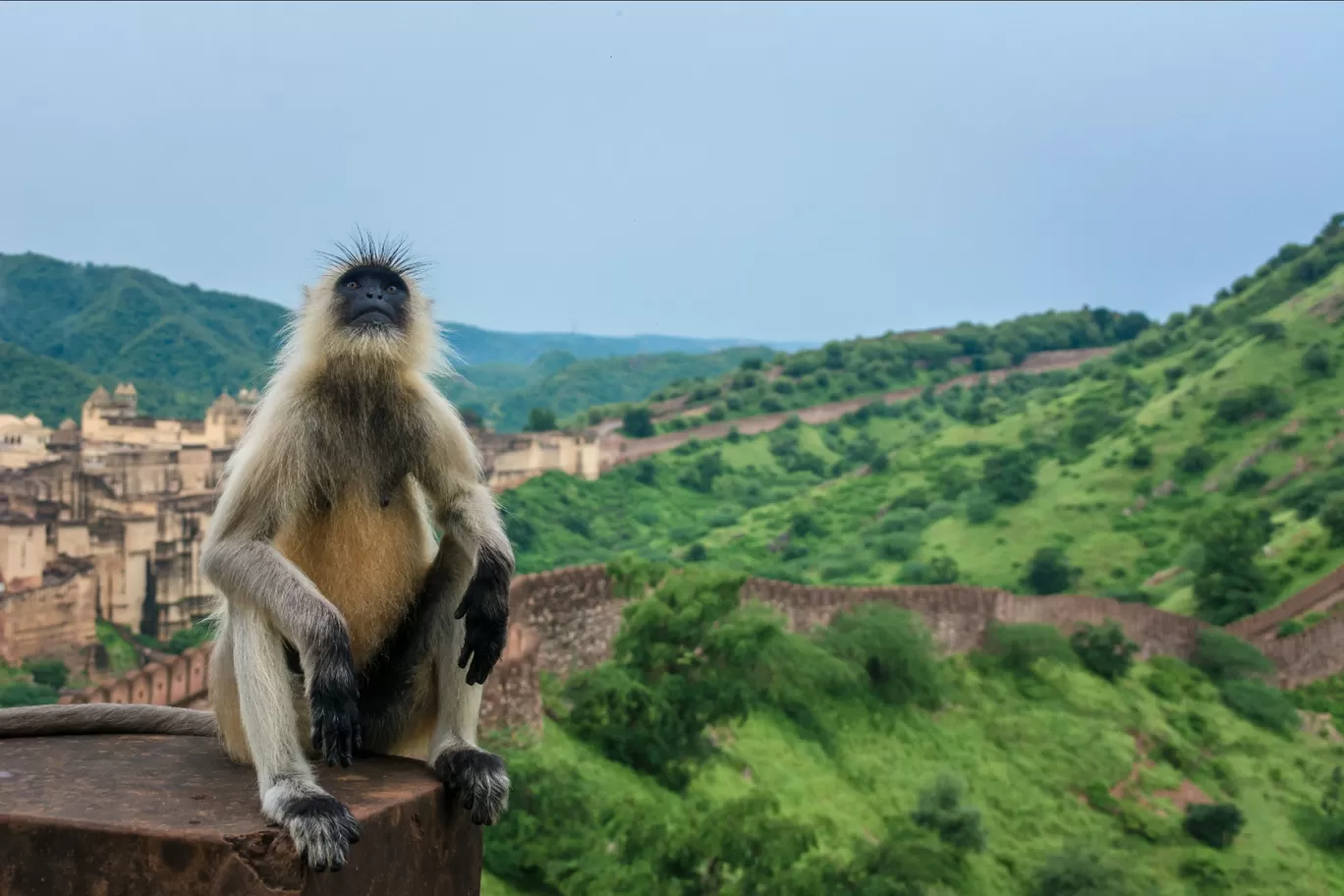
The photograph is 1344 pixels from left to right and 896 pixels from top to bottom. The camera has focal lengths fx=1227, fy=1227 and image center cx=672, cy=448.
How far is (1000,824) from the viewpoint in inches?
714

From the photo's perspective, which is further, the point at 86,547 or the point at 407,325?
the point at 86,547

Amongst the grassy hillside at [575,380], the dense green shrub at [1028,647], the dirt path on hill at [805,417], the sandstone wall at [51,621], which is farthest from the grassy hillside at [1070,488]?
the grassy hillside at [575,380]

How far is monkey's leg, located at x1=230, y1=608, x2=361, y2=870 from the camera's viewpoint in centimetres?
222

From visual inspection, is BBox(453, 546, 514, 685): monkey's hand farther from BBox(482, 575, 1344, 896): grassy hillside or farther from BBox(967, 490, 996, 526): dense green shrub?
BBox(967, 490, 996, 526): dense green shrub

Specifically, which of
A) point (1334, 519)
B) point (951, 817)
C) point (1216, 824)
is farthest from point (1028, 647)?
point (1334, 519)

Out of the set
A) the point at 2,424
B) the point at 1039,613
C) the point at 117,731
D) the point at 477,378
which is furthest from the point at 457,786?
the point at 477,378

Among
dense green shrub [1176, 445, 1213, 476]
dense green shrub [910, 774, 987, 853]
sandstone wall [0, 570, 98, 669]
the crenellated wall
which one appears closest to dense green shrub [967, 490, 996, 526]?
dense green shrub [1176, 445, 1213, 476]

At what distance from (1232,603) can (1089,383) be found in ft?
93.5

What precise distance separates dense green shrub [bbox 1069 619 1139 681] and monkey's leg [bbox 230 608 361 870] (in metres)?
22.4

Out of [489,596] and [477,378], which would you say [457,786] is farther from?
[477,378]

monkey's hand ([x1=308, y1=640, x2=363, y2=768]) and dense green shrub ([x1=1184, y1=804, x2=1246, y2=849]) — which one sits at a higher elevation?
monkey's hand ([x1=308, y1=640, x2=363, y2=768])

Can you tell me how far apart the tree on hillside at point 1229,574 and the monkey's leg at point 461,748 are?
2754cm

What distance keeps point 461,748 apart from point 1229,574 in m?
28.8

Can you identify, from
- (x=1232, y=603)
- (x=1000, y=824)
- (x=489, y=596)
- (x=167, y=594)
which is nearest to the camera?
(x=489, y=596)
